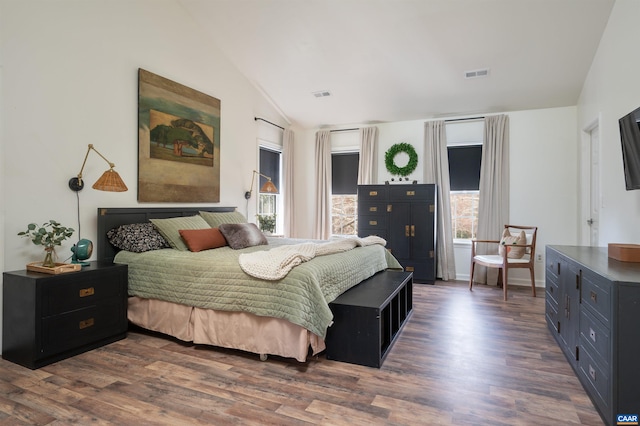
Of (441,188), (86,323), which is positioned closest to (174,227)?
(86,323)

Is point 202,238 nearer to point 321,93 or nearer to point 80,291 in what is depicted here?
point 80,291

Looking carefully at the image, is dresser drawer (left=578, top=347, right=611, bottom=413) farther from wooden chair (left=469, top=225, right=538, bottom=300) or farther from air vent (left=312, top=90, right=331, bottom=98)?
air vent (left=312, top=90, right=331, bottom=98)

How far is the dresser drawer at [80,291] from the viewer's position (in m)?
2.58

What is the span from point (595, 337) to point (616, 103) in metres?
2.45

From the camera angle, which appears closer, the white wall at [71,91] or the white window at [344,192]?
the white wall at [71,91]

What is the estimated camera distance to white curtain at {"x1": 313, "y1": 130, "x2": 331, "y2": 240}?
21.0ft

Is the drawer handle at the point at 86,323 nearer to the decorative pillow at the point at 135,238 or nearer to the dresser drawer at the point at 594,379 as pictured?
the decorative pillow at the point at 135,238

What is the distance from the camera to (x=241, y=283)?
272cm

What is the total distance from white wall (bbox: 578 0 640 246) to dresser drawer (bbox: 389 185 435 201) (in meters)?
2.07

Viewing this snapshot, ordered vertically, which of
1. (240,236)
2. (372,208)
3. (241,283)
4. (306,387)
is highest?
(372,208)

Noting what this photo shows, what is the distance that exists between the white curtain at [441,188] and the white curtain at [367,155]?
0.84m

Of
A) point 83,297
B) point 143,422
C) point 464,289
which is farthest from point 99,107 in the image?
point 464,289

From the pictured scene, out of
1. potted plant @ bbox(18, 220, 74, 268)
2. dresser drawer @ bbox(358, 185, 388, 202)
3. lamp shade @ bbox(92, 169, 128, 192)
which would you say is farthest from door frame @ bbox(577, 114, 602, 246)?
potted plant @ bbox(18, 220, 74, 268)

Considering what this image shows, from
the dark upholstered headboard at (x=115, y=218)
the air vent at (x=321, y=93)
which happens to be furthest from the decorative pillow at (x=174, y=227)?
the air vent at (x=321, y=93)
